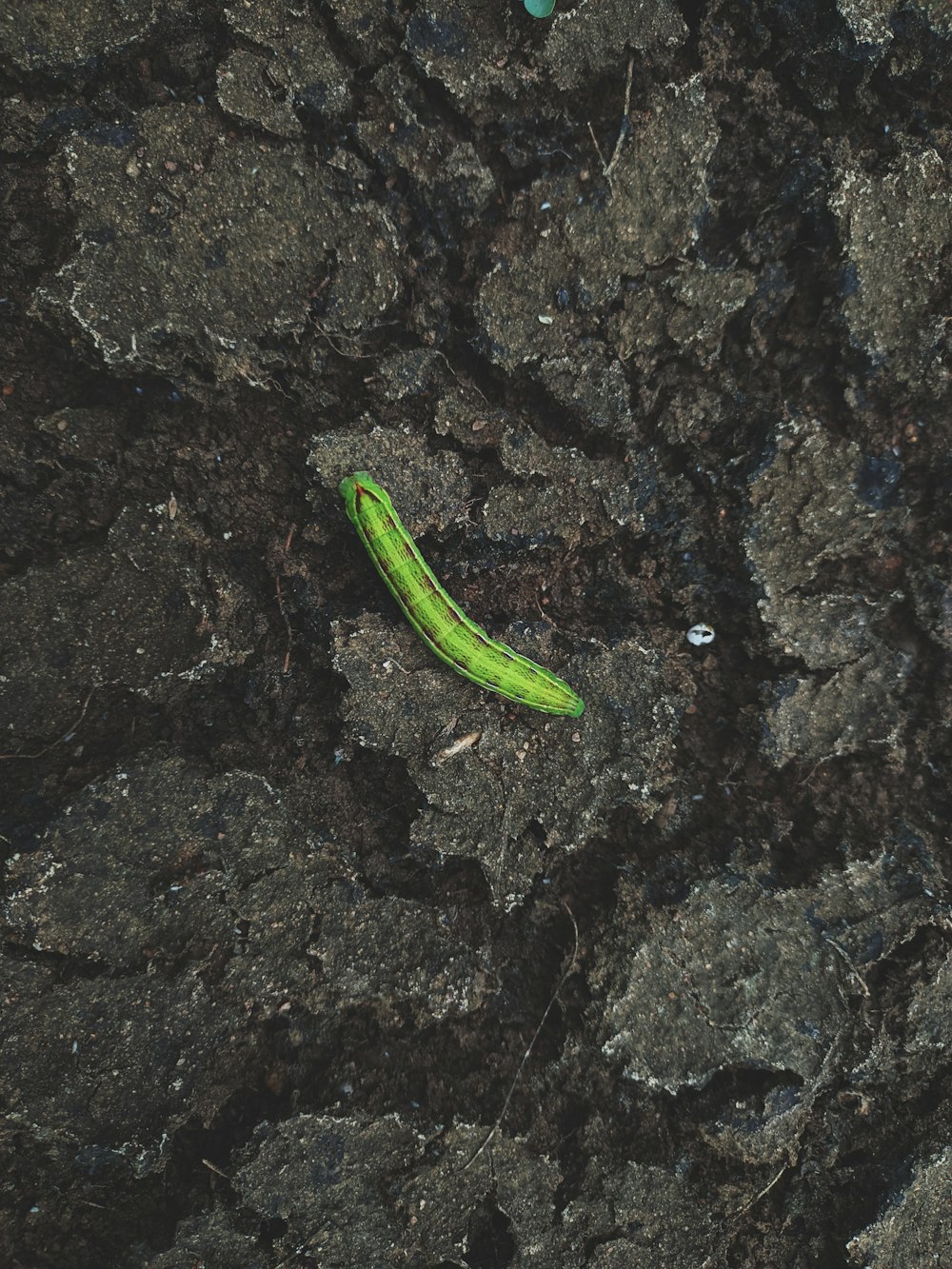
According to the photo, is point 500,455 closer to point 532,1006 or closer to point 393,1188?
point 532,1006

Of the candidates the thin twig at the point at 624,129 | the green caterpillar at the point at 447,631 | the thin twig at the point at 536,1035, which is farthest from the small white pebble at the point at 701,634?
the thin twig at the point at 624,129

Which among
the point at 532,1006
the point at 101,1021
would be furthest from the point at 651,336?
the point at 101,1021

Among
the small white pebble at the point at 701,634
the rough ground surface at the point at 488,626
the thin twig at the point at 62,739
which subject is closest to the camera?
the rough ground surface at the point at 488,626

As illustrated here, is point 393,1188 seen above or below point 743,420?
below

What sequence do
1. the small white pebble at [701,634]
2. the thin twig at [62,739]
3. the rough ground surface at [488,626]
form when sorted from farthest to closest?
1. the small white pebble at [701,634]
2. the thin twig at [62,739]
3. the rough ground surface at [488,626]

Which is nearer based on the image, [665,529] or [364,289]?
[364,289]

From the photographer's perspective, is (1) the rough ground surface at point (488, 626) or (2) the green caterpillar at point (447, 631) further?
(2) the green caterpillar at point (447, 631)

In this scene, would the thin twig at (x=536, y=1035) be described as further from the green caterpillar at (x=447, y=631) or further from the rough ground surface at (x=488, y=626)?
the green caterpillar at (x=447, y=631)
